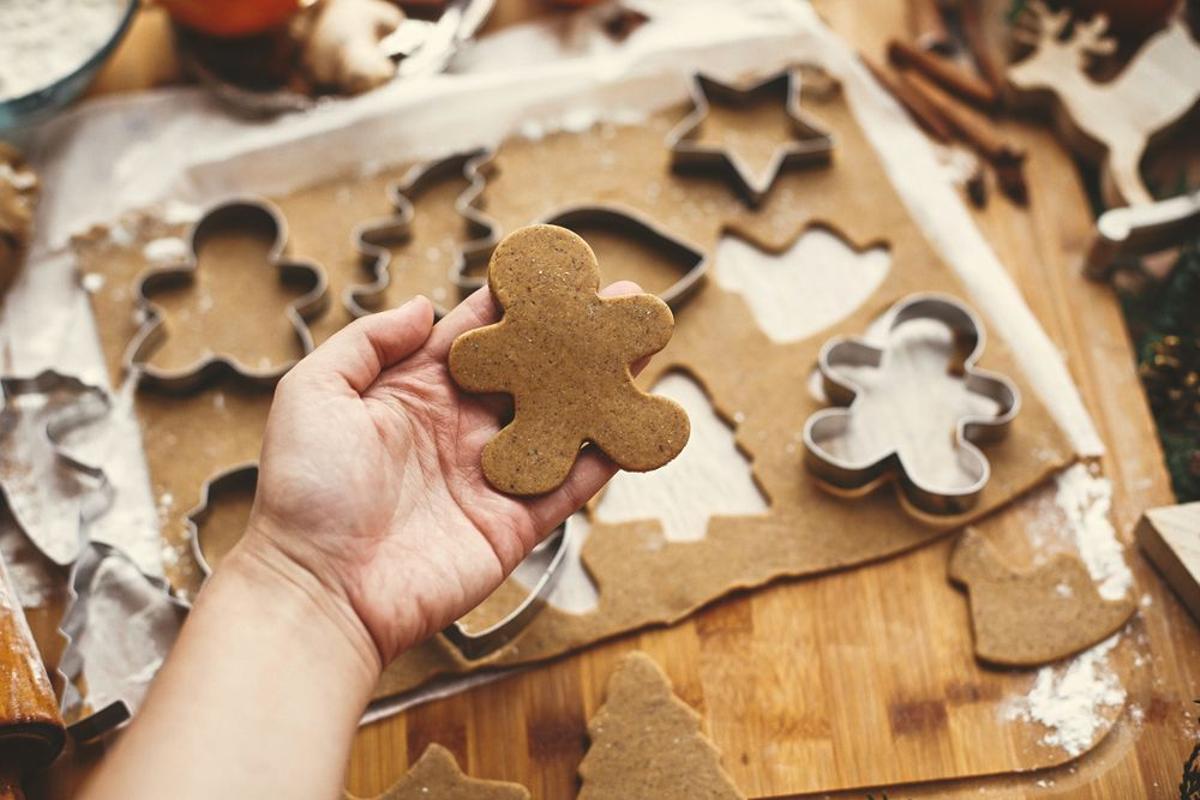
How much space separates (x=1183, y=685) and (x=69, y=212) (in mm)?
2141

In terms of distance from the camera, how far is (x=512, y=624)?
Answer: 1.80 meters

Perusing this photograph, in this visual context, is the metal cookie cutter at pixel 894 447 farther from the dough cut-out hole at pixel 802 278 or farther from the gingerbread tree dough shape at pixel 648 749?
the gingerbread tree dough shape at pixel 648 749

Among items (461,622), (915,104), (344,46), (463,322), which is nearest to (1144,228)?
(915,104)

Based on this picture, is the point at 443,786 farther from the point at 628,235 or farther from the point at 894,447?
the point at 628,235

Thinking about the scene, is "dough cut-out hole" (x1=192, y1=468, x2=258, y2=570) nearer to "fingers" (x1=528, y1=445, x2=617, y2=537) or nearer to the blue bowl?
"fingers" (x1=528, y1=445, x2=617, y2=537)

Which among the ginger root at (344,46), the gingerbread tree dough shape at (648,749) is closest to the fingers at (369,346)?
the gingerbread tree dough shape at (648,749)

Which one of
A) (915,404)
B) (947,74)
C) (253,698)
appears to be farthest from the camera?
(947,74)

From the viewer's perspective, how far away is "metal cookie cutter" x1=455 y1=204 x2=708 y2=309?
2109mm

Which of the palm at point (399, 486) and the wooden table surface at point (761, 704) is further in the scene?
the wooden table surface at point (761, 704)

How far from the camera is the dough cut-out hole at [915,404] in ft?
6.61

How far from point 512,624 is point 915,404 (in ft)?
2.68

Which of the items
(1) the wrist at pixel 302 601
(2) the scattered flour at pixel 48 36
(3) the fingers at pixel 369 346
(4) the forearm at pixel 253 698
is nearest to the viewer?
(4) the forearm at pixel 253 698

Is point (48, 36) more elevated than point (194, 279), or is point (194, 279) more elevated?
point (48, 36)

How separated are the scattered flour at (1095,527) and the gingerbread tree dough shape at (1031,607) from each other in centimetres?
3
